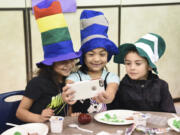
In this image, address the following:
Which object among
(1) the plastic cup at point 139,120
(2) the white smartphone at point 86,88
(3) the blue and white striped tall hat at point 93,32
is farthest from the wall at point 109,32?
(1) the plastic cup at point 139,120

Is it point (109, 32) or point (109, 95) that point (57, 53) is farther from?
point (109, 32)

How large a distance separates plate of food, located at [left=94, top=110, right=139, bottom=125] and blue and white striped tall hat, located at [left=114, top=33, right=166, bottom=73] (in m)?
0.45

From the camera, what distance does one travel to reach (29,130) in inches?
56.1

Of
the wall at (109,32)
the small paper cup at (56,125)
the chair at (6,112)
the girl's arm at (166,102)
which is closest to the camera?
the small paper cup at (56,125)

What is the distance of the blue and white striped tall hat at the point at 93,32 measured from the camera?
183cm

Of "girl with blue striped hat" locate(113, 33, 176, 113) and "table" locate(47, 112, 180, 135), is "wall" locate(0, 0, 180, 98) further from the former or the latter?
"table" locate(47, 112, 180, 135)

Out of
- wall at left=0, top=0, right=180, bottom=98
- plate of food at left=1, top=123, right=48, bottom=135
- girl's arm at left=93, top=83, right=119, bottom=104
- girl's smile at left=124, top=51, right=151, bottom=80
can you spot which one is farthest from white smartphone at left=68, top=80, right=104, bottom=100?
wall at left=0, top=0, right=180, bottom=98

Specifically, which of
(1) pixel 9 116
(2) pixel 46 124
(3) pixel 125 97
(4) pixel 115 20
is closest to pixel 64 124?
(2) pixel 46 124

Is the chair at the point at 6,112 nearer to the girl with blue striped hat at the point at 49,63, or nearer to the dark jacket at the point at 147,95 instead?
the girl with blue striped hat at the point at 49,63

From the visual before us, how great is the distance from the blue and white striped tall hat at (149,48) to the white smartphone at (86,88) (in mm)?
529

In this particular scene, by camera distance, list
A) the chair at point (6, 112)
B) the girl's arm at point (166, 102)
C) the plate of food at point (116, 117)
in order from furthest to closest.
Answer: the girl's arm at point (166, 102) → the chair at point (6, 112) → the plate of food at point (116, 117)

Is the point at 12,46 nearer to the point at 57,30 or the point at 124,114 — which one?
the point at 57,30

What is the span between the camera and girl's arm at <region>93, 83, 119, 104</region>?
64.4 inches

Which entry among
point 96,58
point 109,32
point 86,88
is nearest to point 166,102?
point 96,58
